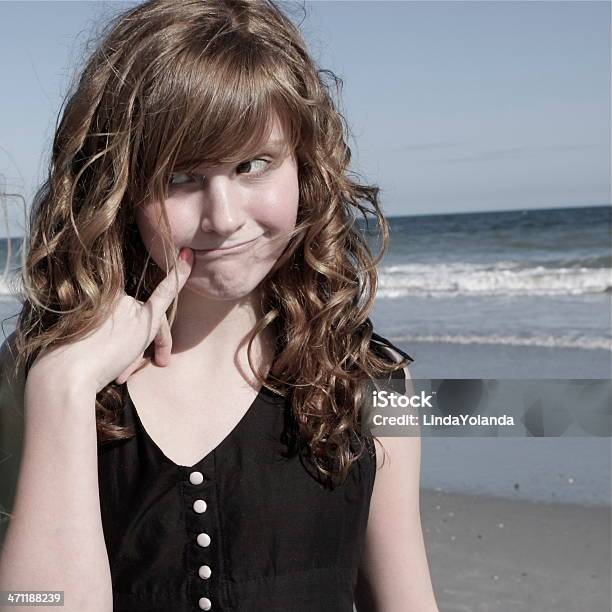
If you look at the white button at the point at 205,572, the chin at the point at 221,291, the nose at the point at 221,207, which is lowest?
the white button at the point at 205,572

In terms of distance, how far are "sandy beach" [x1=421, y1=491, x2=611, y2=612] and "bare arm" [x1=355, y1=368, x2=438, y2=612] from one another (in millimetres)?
2340

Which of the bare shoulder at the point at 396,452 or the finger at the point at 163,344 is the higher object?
the finger at the point at 163,344

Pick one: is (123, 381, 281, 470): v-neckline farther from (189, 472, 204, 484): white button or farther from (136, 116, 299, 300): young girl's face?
(136, 116, 299, 300): young girl's face

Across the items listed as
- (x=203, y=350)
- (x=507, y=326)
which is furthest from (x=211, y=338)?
(x=507, y=326)

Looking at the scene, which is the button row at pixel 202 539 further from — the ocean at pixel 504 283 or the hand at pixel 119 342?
the ocean at pixel 504 283

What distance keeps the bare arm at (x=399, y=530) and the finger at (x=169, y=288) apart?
51 centimetres

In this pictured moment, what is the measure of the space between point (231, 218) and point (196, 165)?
0.36ft

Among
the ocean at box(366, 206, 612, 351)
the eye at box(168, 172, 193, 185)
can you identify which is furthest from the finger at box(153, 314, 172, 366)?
the ocean at box(366, 206, 612, 351)

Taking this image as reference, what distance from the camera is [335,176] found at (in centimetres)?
181

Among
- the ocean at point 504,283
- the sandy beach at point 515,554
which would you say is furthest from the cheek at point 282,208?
the ocean at point 504,283

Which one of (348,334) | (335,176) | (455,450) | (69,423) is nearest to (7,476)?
(69,423)

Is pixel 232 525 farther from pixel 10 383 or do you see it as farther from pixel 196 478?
pixel 10 383

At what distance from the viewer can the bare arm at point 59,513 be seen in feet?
4.77
